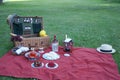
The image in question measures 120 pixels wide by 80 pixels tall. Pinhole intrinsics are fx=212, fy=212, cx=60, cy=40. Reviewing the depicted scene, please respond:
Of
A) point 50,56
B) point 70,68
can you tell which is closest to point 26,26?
point 50,56

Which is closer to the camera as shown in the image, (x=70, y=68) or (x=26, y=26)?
(x=70, y=68)

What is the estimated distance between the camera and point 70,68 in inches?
97.3

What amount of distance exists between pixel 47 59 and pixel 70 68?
0.38 metres

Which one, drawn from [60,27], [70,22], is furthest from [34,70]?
[70,22]

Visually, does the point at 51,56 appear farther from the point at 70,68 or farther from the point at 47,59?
the point at 70,68

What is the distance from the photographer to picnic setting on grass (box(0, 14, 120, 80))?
7.57 feet

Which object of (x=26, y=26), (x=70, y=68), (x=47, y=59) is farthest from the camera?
(x=26, y=26)

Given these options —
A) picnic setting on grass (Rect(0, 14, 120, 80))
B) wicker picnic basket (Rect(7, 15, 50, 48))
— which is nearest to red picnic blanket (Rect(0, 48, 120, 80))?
picnic setting on grass (Rect(0, 14, 120, 80))

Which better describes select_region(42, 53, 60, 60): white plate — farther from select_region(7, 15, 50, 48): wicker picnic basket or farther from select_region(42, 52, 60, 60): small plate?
select_region(7, 15, 50, 48): wicker picnic basket

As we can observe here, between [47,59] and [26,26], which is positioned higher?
[26,26]

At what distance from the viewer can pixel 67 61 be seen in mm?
2672

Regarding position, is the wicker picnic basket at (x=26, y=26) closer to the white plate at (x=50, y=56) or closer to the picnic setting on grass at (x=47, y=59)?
the picnic setting on grass at (x=47, y=59)

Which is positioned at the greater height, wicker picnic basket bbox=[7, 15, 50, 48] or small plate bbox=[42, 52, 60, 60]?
wicker picnic basket bbox=[7, 15, 50, 48]

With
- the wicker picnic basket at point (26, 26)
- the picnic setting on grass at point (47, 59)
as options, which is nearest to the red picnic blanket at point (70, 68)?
the picnic setting on grass at point (47, 59)
